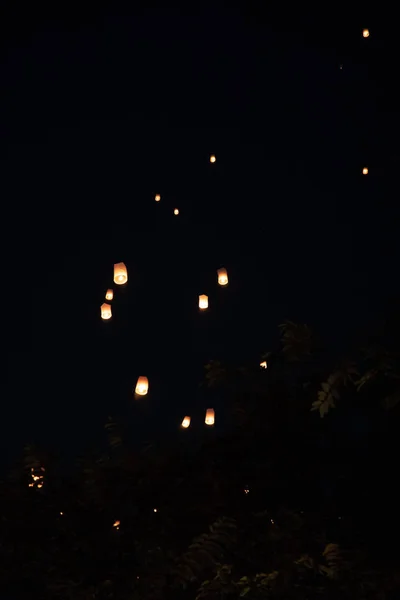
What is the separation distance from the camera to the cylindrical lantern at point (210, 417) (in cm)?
525

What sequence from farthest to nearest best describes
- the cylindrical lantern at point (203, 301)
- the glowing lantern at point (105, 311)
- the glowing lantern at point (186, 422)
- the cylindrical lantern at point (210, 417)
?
the cylindrical lantern at point (203, 301), the glowing lantern at point (105, 311), the glowing lantern at point (186, 422), the cylindrical lantern at point (210, 417)

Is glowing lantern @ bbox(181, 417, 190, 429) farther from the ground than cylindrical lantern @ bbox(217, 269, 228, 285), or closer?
closer

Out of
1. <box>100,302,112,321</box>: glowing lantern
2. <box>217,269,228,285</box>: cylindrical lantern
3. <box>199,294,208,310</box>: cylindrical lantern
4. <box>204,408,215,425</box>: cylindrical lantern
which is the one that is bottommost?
<box>204,408,215,425</box>: cylindrical lantern

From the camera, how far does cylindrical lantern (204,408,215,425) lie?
17.2 ft

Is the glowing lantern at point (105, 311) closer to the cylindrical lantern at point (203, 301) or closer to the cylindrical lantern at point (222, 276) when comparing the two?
the cylindrical lantern at point (203, 301)

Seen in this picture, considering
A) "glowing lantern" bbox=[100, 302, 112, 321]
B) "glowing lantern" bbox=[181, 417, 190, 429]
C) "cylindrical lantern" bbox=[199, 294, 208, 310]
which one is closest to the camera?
"glowing lantern" bbox=[181, 417, 190, 429]

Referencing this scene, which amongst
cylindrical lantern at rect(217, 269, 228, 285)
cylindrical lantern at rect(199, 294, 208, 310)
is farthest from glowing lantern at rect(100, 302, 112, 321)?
cylindrical lantern at rect(217, 269, 228, 285)

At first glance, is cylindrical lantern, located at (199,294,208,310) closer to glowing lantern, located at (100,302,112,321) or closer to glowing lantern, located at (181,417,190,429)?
glowing lantern, located at (100,302,112,321)

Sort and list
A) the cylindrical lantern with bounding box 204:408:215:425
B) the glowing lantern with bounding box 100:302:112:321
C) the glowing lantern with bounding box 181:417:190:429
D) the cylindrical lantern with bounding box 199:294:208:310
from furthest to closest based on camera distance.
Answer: the cylindrical lantern with bounding box 199:294:208:310
the glowing lantern with bounding box 100:302:112:321
the glowing lantern with bounding box 181:417:190:429
the cylindrical lantern with bounding box 204:408:215:425

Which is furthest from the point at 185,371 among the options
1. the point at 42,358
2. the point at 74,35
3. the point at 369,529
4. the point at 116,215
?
the point at 74,35

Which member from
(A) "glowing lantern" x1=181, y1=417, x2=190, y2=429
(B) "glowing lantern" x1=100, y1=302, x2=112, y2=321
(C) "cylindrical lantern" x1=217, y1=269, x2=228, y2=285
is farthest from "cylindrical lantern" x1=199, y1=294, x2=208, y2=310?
(A) "glowing lantern" x1=181, y1=417, x2=190, y2=429

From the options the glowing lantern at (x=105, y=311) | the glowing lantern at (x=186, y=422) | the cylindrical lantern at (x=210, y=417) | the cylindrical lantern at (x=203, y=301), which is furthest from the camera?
the cylindrical lantern at (x=203, y=301)

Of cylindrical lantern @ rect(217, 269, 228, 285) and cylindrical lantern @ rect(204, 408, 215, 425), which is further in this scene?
cylindrical lantern @ rect(217, 269, 228, 285)

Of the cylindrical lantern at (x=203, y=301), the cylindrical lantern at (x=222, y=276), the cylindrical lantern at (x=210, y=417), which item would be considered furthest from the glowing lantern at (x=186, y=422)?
the cylindrical lantern at (x=222, y=276)
